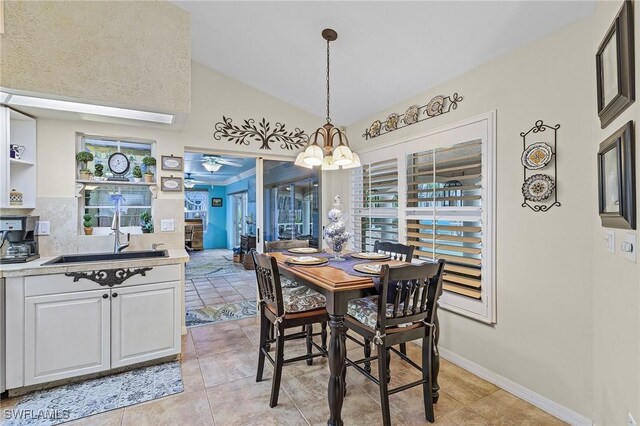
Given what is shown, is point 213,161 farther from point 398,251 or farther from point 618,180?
point 618,180

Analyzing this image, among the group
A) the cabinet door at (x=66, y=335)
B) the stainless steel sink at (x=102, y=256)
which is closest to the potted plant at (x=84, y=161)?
the stainless steel sink at (x=102, y=256)

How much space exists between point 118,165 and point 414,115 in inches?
123

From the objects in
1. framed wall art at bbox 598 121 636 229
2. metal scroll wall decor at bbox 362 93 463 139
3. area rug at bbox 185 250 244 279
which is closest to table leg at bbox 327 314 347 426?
framed wall art at bbox 598 121 636 229

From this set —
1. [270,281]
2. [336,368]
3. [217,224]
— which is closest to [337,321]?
[336,368]

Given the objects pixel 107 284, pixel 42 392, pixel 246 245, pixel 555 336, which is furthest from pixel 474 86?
pixel 246 245

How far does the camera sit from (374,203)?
12.2 feet

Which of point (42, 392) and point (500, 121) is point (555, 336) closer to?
point (500, 121)

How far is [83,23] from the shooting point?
2.36 meters

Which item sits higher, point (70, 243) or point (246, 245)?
point (70, 243)

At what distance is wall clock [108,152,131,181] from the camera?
10.3 feet

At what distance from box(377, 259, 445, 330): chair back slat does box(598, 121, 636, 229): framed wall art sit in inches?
33.0

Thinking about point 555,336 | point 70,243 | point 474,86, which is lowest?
point 555,336

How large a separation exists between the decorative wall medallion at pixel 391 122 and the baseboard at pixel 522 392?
2.34m

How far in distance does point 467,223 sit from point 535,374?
119 cm
